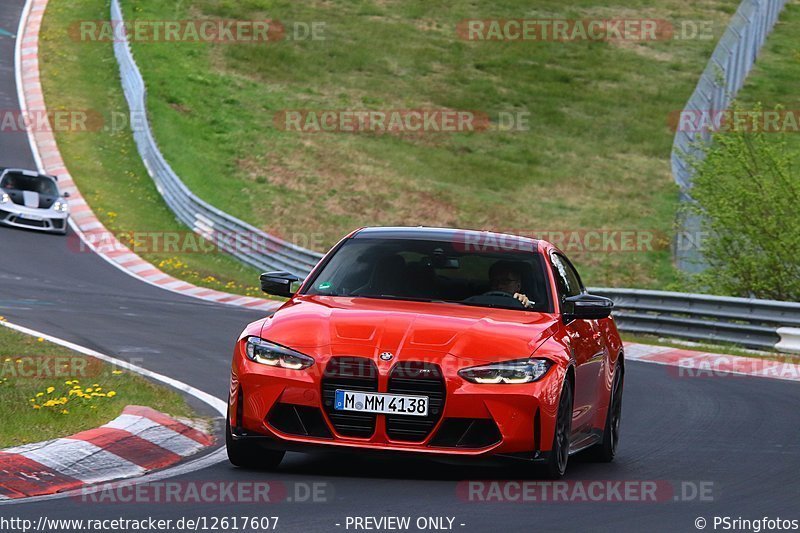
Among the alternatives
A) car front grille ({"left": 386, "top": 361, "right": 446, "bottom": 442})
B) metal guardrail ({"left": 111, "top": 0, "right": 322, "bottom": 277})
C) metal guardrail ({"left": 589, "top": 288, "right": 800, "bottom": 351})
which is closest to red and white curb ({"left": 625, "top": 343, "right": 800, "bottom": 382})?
metal guardrail ({"left": 589, "top": 288, "right": 800, "bottom": 351})

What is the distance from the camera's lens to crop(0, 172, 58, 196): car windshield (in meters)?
30.7

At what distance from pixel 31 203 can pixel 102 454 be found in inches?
893

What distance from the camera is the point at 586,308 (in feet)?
29.4

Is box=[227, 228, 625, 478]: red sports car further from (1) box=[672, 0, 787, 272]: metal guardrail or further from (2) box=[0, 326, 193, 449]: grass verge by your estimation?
(1) box=[672, 0, 787, 272]: metal guardrail

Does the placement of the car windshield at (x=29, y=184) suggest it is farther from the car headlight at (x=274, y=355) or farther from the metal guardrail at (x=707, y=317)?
the car headlight at (x=274, y=355)

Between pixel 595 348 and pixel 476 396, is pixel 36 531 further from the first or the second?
pixel 595 348

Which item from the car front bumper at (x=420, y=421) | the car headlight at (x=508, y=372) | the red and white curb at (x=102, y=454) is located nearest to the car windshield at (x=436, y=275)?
the car headlight at (x=508, y=372)

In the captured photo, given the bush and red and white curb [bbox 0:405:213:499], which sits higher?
red and white curb [bbox 0:405:213:499]

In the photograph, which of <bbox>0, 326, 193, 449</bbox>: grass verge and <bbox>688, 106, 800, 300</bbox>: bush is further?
<bbox>688, 106, 800, 300</bbox>: bush

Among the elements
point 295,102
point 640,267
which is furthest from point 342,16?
point 640,267

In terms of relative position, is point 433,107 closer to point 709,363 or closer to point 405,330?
point 709,363

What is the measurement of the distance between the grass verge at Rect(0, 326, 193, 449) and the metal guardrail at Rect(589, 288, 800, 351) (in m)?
9.57

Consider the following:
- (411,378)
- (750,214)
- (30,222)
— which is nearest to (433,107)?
(30,222)

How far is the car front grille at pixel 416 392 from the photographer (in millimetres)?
7918
